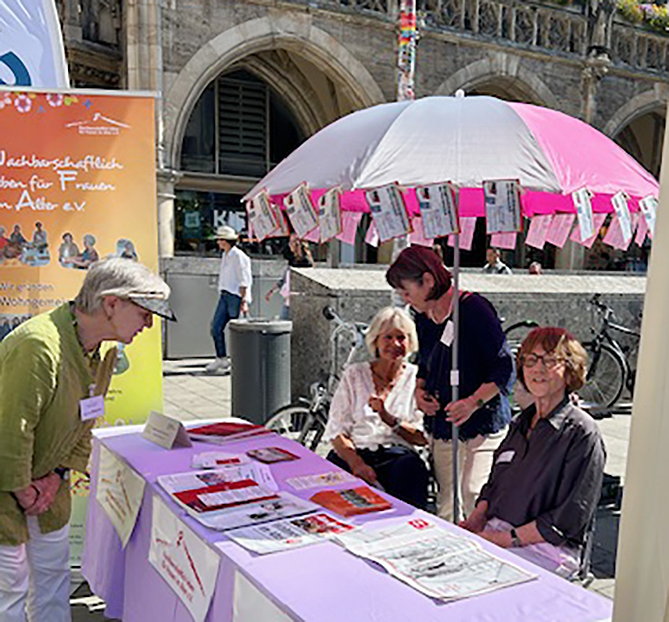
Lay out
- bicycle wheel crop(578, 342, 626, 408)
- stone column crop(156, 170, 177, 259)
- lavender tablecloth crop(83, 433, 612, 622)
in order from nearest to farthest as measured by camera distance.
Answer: lavender tablecloth crop(83, 433, 612, 622)
bicycle wheel crop(578, 342, 626, 408)
stone column crop(156, 170, 177, 259)

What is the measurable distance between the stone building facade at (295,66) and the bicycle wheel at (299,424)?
8930 millimetres

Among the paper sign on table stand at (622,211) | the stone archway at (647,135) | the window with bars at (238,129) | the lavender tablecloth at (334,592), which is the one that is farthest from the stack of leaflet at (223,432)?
the stone archway at (647,135)

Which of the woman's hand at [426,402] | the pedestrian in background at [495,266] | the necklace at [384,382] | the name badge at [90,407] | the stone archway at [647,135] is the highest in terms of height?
the stone archway at [647,135]

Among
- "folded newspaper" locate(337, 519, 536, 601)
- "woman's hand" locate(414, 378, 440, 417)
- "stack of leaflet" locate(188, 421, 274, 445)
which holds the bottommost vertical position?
"stack of leaflet" locate(188, 421, 274, 445)

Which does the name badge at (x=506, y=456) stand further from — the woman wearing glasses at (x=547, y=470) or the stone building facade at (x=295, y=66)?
the stone building facade at (x=295, y=66)

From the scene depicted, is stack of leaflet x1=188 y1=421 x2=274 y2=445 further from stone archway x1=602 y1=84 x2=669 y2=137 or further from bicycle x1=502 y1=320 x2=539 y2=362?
stone archway x1=602 y1=84 x2=669 y2=137

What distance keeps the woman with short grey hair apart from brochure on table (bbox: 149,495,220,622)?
440 mm

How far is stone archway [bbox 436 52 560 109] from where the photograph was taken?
56.7 ft

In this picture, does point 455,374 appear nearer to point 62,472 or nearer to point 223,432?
point 223,432

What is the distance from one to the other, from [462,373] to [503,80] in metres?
16.8

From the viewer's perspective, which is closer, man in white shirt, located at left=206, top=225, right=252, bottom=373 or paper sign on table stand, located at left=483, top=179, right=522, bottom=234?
paper sign on table stand, located at left=483, top=179, right=522, bottom=234

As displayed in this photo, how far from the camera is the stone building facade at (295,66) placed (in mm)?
13648

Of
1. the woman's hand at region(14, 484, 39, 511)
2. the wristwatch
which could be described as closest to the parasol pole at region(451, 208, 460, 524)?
the wristwatch

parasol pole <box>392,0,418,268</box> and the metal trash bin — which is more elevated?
parasol pole <box>392,0,418,268</box>
